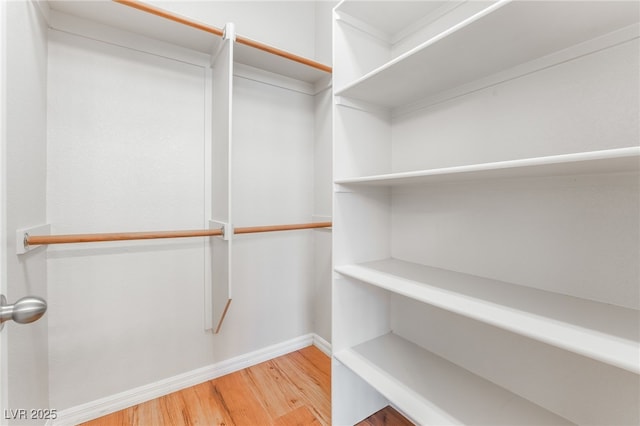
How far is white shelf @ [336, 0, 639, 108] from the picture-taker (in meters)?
0.71

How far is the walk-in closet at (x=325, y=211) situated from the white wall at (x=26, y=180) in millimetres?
12

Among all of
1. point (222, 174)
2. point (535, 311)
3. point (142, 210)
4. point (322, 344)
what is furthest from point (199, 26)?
point (322, 344)

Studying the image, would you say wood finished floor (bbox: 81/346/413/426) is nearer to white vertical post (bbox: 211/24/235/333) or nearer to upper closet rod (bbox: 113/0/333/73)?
white vertical post (bbox: 211/24/235/333)

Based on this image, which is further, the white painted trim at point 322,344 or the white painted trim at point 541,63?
the white painted trim at point 322,344

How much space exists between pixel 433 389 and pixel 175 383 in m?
1.38

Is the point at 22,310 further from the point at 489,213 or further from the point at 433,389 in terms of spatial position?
the point at 489,213

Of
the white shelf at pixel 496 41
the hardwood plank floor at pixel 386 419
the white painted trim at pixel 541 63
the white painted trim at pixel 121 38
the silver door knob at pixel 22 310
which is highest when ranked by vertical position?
the white painted trim at pixel 121 38

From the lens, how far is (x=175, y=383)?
154 centimetres

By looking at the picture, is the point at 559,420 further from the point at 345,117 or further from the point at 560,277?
the point at 345,117

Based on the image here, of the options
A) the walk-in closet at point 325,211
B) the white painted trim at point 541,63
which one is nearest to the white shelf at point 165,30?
the walk-in closet at point 325,211

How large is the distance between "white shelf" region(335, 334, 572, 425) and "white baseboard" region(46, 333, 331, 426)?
0.74 m

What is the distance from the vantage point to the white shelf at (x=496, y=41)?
0.71 m

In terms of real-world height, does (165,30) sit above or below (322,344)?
above

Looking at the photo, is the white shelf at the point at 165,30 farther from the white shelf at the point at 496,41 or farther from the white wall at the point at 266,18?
the white shelf at the point at 496,41
